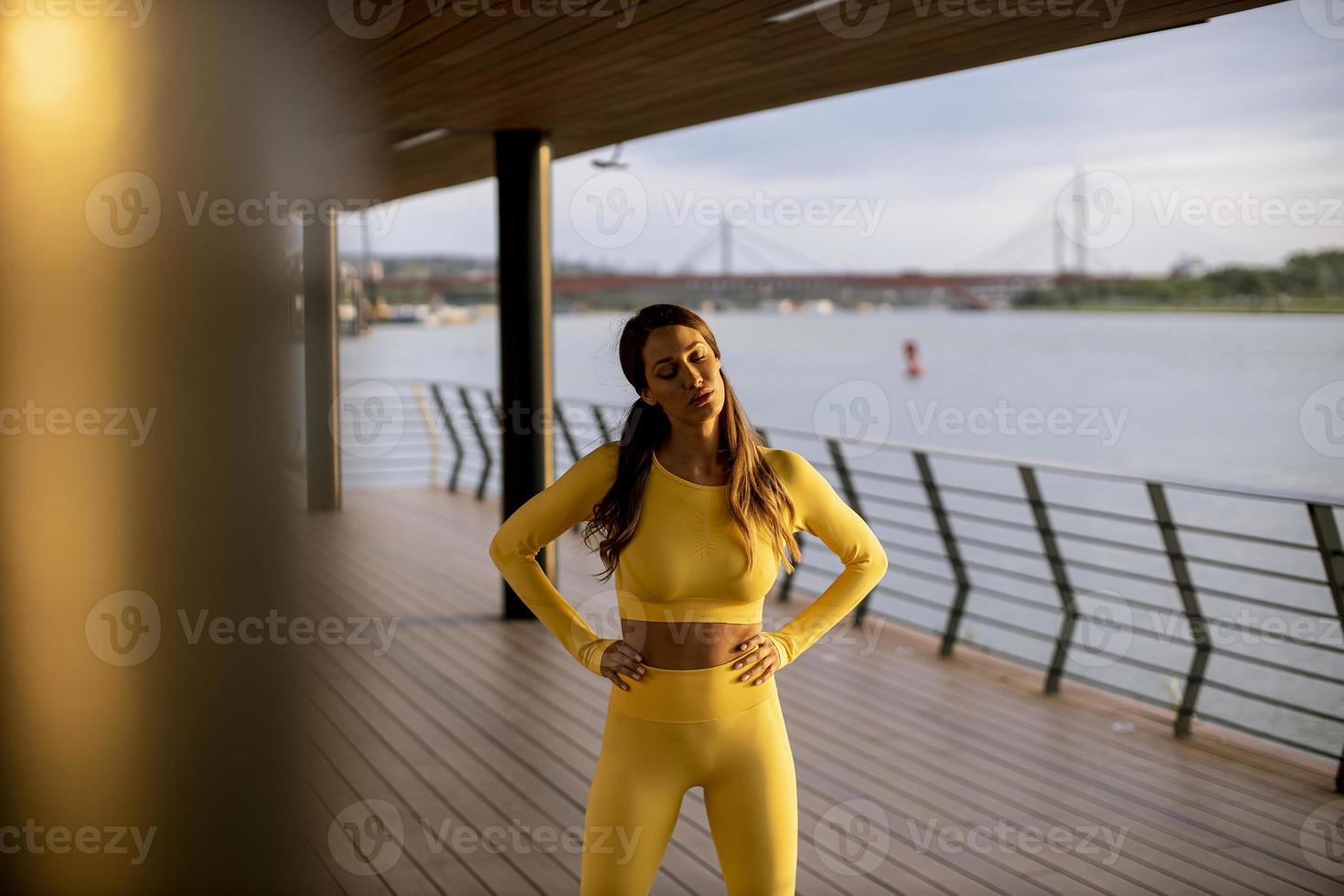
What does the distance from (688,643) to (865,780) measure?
6.88ft

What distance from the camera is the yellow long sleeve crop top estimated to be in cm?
197

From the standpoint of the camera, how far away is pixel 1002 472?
32062mm

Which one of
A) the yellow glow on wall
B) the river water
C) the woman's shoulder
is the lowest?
the river water

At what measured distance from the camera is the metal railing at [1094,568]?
433 centimetres

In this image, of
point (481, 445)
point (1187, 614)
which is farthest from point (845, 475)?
point (481, 445)

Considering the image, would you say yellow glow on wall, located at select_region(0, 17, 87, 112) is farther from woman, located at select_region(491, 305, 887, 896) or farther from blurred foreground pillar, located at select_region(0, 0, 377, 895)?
woman, located at select_region(491, 305, 887, 896)

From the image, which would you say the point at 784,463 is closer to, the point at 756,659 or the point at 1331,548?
the point at 756,659

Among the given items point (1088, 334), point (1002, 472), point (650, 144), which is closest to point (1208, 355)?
point (1088, 334)

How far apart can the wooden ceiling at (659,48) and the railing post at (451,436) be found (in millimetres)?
5262

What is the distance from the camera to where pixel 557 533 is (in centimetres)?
211

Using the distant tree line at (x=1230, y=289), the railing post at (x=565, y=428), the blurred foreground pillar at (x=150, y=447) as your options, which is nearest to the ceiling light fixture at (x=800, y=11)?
the blurred foreground pillar at (x=150, y=447)

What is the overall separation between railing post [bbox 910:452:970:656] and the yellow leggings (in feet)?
11.1

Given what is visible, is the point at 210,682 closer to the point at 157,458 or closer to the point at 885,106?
the point at 157,458

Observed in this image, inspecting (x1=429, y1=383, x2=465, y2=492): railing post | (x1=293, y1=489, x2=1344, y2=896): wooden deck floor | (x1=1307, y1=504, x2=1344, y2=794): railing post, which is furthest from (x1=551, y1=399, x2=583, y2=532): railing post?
(x1=1307, y1=504, x2=1344, y2=794): railing post
